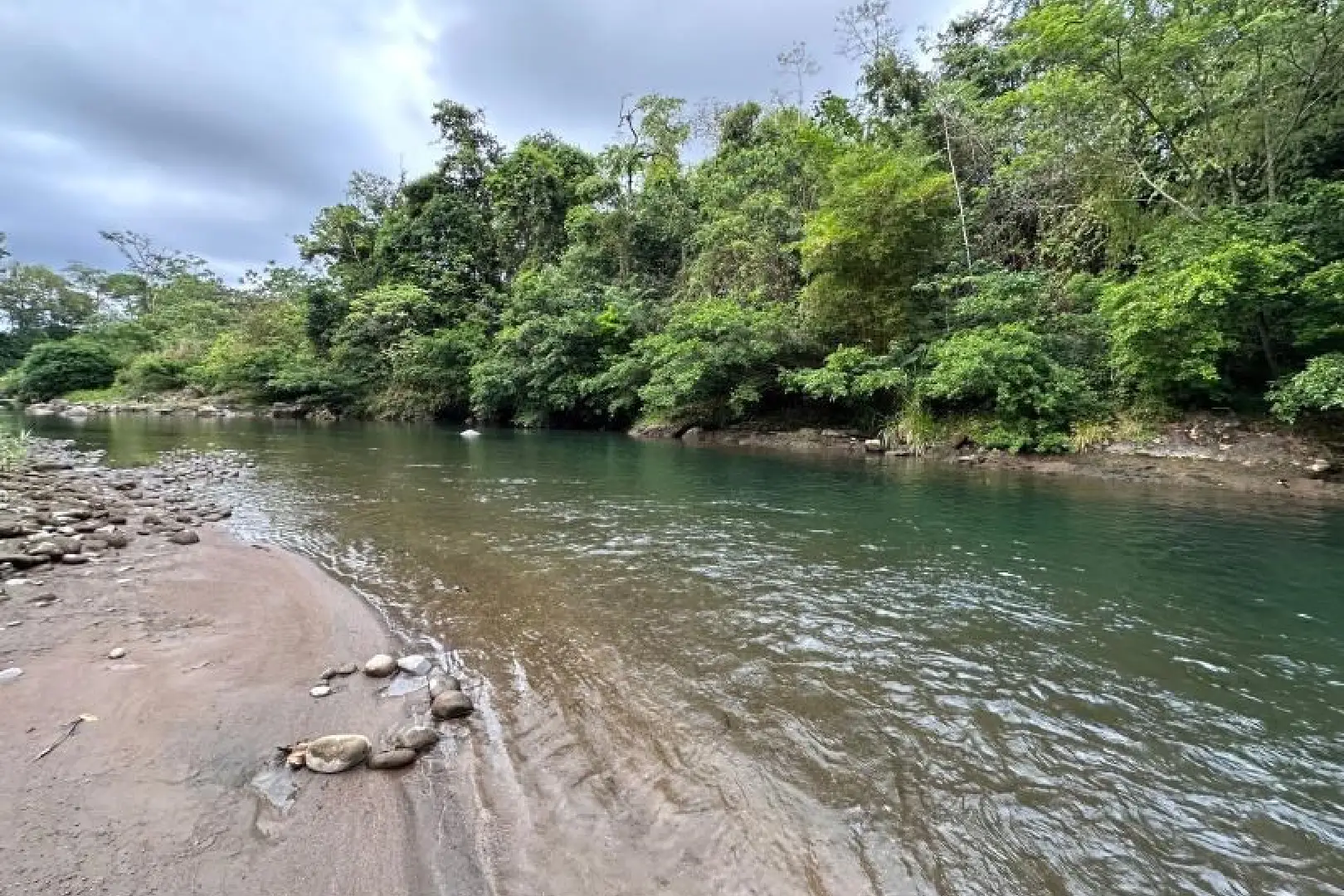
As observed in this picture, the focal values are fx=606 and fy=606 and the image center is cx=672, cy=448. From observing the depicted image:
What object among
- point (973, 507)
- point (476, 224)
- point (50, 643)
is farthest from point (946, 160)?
point (476, 224)

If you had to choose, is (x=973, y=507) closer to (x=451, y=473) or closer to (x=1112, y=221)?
(x=451, y=473)

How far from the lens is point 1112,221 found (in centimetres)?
1648

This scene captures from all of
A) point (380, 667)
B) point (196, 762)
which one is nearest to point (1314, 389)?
point (380, 667)

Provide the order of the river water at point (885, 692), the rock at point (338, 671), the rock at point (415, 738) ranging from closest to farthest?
the river water at point (885, 692) < the rock at point (415, 738) < the rock at point (338, 671)

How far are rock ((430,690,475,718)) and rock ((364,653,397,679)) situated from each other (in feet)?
2.06

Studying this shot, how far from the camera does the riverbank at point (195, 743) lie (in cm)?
238

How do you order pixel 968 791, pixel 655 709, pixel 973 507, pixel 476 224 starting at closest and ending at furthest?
pixel 968 791 → pixel 655 709 → pixel 973 507 → pixel 476 224

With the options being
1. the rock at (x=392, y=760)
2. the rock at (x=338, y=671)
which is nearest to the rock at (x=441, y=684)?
the rock at (x=338, y=671)

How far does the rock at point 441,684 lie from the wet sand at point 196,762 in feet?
0.78

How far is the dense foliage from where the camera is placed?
1223 centimetres

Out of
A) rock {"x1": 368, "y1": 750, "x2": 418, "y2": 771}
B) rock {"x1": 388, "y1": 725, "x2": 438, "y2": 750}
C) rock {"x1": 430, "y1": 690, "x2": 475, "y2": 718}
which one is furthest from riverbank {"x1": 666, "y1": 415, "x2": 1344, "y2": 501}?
rock {"x1": 368, "y1": 750, "x2": 418, "y2": 771}

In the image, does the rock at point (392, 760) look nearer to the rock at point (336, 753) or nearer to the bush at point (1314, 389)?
the rock at point (336, 753)

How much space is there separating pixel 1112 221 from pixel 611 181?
78.8 ft

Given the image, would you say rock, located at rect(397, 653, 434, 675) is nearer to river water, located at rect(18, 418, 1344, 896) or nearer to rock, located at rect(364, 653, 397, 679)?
rock, located at rect(364, 653, 397, 679)
